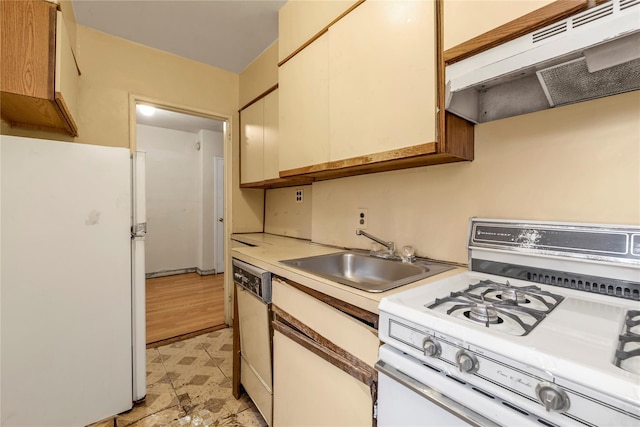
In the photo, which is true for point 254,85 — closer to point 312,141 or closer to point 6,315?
point 312,141

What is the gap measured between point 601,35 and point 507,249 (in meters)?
0.66

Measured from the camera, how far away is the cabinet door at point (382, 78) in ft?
3.40

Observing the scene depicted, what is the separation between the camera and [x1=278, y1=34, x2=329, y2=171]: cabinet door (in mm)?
1482

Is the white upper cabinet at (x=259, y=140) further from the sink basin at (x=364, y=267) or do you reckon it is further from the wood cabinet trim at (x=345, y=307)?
the wood cabinet trim at (x=345, y=307)

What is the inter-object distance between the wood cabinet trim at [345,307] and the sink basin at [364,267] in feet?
0.24

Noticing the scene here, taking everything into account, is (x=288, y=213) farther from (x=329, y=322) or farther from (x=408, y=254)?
(x=329, y=322)

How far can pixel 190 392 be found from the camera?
174 cm

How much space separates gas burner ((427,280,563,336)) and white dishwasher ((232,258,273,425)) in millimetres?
827

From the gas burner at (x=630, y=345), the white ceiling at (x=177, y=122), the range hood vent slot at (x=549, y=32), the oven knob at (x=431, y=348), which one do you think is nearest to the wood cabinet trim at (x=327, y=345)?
the oven knob at (x=431, y=348)

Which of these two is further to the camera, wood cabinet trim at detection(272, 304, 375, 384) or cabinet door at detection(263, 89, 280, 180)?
cabinet door at detection(263, 89, 280, 180)

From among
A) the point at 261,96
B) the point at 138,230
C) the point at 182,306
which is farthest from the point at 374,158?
the point at 182,306

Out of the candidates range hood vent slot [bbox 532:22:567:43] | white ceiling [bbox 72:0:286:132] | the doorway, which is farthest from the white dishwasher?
the doorway

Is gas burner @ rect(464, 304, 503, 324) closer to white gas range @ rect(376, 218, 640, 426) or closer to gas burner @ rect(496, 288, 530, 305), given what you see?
white gas range @ rect(376, 218, 640, 426)

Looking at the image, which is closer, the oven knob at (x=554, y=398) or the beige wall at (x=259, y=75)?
the oven knob at (x=554, y=398)
